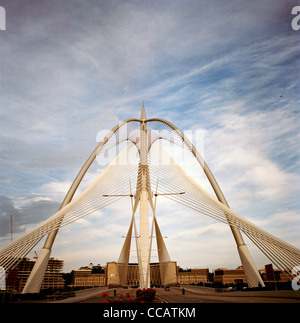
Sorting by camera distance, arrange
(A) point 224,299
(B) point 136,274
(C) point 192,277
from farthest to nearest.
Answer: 1. (C) point 192,277
2. (B) point 136,274
3. (A) point 224,299

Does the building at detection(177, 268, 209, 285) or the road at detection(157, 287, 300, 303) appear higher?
the road at detection(157, 287, 300, 303)

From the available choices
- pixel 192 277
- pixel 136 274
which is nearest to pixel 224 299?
pixel 136 274

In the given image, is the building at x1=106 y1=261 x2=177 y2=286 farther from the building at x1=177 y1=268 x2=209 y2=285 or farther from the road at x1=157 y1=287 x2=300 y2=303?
the building at x1=177 y1=268 x2=209 y2=285

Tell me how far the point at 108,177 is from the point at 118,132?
6756 mm

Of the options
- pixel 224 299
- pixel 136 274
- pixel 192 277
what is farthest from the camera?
pixel 192 277

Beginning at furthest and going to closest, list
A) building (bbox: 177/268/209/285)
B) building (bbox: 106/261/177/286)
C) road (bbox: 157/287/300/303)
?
building (bbox: 177/268/209/285), building (bbox: 106/261/177/286), road (bbox: 157/287/300/303)

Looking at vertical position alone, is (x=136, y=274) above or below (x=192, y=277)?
above

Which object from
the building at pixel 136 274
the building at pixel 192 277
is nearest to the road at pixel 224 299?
the building at pixel 136 274

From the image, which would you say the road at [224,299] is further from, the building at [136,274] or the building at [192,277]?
the building at [192,277]

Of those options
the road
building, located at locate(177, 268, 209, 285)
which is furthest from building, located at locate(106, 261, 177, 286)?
building, located at locate(177, 268, 209, 285)

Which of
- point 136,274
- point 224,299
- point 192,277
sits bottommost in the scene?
point 192,277

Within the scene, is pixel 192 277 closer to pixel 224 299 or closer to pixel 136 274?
pixel 136 274

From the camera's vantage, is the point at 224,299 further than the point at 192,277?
No
